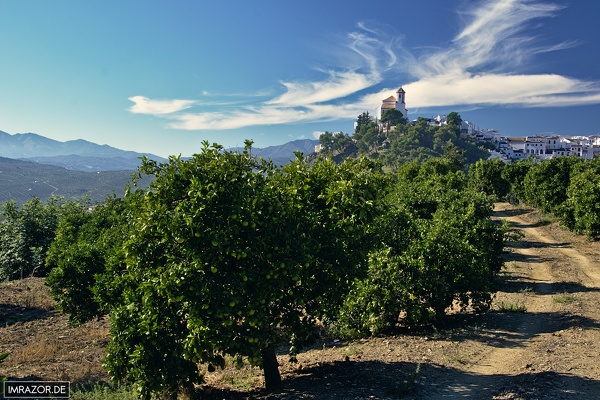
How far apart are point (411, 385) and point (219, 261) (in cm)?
485

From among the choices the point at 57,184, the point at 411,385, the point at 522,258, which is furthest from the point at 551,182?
the point at 57,184

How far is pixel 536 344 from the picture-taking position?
36.1 feet

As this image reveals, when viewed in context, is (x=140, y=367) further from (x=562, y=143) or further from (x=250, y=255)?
(x=562, y=143)

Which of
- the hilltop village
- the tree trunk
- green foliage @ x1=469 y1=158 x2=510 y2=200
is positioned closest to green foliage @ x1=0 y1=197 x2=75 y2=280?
the tree trunk

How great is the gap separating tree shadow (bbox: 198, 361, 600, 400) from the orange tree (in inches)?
57.1

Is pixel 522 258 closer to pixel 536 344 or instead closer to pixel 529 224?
pixel 529 224

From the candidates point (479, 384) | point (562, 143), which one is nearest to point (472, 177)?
point (479, 384)

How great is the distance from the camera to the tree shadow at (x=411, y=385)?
25.8ft

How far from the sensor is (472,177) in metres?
54.4

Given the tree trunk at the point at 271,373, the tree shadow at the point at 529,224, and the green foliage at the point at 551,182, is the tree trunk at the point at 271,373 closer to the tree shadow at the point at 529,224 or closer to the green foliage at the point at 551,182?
the green foliage at the point at 551,182

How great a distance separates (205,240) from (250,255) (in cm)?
80

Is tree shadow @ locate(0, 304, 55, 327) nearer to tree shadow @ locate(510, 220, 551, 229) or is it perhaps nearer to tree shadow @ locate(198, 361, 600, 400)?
tree shadow @ locate(198, 361, 600, 400)

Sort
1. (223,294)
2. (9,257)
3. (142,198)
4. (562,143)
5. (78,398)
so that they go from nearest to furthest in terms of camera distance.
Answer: (223,294) < (142,198) < (78,398) < (9,257) < (562,143)

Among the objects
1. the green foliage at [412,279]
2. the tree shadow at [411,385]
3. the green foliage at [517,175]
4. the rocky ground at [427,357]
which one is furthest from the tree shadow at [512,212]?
the tree shadow at [411,385]
